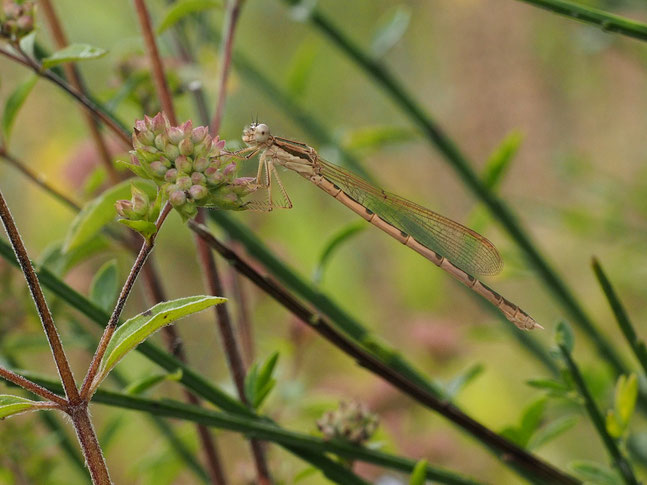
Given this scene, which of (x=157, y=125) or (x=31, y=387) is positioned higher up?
(x=157, y=125)

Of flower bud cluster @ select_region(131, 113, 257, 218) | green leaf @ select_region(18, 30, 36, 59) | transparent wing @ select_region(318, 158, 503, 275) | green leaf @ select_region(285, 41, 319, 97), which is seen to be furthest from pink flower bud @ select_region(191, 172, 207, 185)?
green leaf @ select_region(285, 41, 319, 97)

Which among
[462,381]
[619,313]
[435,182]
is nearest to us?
[619,313]

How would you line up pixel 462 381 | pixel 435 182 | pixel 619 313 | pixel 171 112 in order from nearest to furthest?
pixel 619 313 → pixel 171 112 → pixel 462 381 → pixel 435 182

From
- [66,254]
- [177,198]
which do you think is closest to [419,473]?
[177,198]

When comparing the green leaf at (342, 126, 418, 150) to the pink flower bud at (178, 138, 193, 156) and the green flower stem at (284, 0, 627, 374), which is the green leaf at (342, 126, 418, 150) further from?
the pink flower bud at (178, 138, 193, 156)

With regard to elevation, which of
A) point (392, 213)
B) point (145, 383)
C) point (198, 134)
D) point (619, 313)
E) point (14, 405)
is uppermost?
point (392, 213)

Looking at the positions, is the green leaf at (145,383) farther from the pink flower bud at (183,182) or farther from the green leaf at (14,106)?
the green leaf at (14,106)

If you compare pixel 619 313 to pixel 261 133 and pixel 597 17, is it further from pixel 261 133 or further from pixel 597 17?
pixel 261 133

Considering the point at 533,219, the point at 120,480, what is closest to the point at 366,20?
the point at 533,219
